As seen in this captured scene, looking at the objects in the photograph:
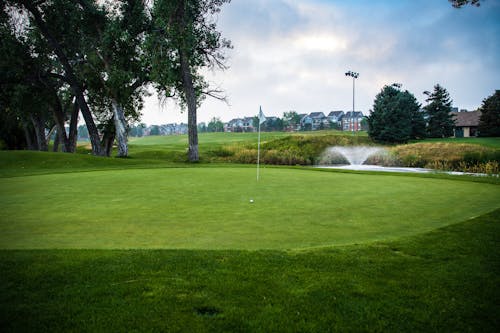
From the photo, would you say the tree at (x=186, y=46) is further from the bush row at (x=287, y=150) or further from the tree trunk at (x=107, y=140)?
the tree trunk at (x=107, y=140)

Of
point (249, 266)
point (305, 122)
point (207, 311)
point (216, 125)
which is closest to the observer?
point (207, 311)

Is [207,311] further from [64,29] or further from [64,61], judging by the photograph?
[64,29]

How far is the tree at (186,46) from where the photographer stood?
22.0 meters

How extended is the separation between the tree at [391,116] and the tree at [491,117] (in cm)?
1198

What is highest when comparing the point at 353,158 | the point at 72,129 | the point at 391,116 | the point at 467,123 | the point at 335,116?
the point at 335,116

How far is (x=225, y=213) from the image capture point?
578cm

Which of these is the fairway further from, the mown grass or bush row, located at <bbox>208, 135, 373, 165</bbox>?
bush row, located at <bbox>208, 135, 373, 165</bbox>

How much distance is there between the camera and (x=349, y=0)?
19.1 meters

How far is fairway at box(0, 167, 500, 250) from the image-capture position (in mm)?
4480

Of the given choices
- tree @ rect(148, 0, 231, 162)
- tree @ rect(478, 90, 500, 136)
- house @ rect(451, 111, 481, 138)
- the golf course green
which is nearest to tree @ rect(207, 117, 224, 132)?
house @ rect(451, 111, 481, 138)

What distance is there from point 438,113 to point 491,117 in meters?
6.68

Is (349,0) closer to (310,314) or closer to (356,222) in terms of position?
(356,222)

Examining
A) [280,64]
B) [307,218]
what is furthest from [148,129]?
[307,218]

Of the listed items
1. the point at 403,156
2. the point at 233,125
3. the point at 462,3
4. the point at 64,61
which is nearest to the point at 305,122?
the point at 233,125
